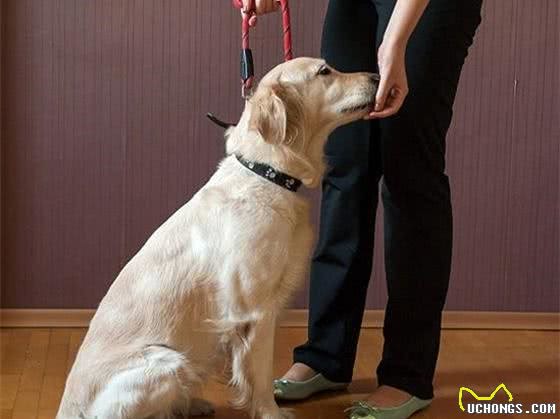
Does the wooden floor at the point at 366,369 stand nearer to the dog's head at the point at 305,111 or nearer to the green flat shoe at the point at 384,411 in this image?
the green flat shoe at the point at 384,411

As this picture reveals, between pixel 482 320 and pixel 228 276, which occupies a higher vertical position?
pixel 228 276

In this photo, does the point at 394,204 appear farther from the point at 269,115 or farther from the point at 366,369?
the point at 366,369

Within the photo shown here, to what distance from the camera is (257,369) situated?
2.34 meters

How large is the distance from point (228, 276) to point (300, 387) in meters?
0.54

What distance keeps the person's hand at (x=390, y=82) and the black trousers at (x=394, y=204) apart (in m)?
0.11

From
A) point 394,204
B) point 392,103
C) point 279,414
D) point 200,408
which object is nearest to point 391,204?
point 394,204

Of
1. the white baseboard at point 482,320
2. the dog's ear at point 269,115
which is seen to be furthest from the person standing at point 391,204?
the white baseboard at point 482,320

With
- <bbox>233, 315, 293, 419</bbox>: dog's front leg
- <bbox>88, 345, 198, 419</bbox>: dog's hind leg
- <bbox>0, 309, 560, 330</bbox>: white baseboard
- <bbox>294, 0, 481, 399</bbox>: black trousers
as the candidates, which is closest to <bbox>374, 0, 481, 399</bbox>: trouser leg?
<bbox>294, 0, 481, 399</bbox>: black trousers

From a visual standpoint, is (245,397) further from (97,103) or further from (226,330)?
(97,103)

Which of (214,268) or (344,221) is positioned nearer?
(214,268)

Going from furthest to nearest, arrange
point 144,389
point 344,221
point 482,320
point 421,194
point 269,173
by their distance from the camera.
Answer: point 482,320, point 344,221, point 421,194, point 269,173, point 144,389

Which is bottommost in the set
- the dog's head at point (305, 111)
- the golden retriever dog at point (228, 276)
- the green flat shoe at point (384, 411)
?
the green flat shoe at point (384, 411)

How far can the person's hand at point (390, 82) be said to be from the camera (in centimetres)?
227

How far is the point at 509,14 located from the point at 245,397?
1.63 metres
